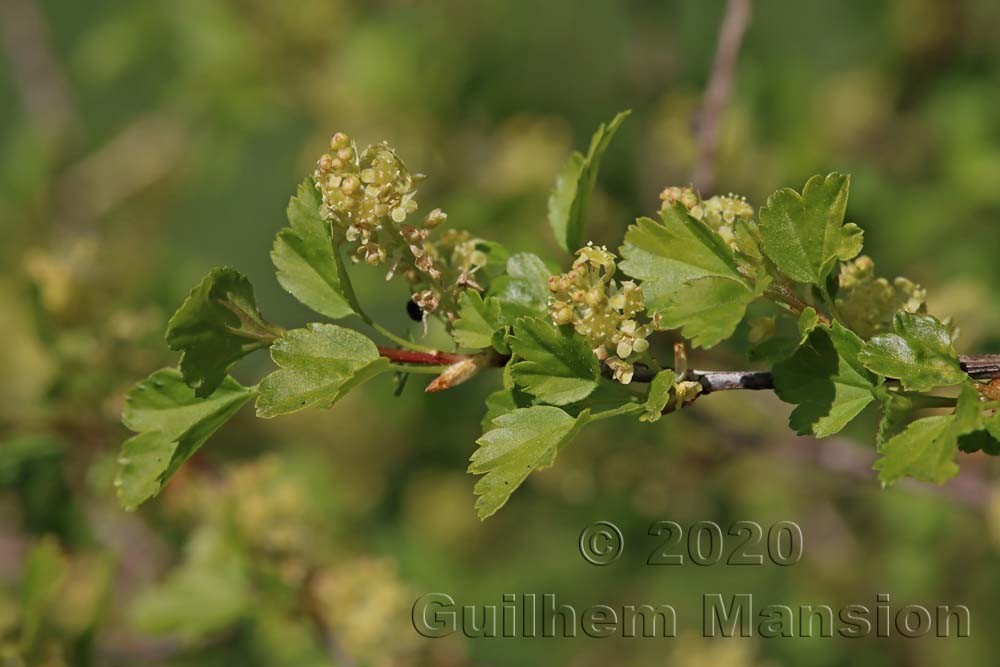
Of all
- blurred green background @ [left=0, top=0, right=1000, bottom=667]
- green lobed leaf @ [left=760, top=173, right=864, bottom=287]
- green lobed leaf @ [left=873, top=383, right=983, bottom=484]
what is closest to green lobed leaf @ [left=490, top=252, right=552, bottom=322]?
green lobed leaf @ [left=760, top=173, right=864, bottom=287]

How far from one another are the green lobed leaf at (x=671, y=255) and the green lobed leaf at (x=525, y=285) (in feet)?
0.30

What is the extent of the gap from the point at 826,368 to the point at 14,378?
2.13 meters

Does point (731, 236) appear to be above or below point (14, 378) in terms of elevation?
above

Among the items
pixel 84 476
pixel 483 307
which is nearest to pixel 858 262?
pixel 483 307

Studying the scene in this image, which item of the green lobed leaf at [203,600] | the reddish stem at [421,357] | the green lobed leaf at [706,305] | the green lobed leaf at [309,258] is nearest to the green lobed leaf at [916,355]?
the green lobed leaf at [706,305]

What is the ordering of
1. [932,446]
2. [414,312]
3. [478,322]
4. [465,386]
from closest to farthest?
[932,446]
[478,322]
[414,312]
[465,386]

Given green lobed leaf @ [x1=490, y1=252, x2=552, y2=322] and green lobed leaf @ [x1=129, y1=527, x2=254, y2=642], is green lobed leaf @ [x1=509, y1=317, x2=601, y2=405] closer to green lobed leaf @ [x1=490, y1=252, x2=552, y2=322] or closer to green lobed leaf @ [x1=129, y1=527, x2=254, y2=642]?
green lobed leaf @ [x1=490, y1=252, x2=552, y2=322]

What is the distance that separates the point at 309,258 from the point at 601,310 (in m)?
0.29

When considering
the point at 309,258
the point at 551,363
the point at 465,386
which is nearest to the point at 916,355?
the point at 551,363

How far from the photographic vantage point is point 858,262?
0.93 m

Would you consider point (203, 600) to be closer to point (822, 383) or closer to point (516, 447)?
point (516, 447)

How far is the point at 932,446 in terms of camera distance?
78cm

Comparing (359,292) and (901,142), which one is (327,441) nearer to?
(359,292)

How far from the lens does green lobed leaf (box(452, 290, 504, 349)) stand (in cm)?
87
